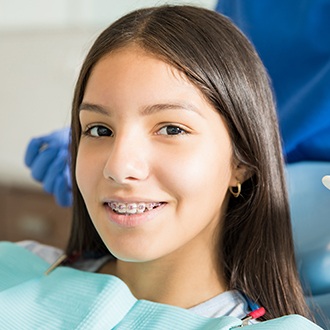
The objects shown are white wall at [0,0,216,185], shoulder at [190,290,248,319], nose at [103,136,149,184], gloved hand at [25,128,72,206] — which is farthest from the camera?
white wall at [0,0,216,185]

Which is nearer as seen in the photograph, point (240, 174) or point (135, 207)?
point (135, 207)

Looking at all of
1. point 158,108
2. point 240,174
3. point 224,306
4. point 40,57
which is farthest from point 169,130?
point 40,57

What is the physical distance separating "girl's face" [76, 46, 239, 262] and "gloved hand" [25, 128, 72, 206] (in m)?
0.41

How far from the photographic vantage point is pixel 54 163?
1388 mm

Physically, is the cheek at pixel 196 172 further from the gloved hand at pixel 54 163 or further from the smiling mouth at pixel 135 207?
the gloved hand at pixel 54 163

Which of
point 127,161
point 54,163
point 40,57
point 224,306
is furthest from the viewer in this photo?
point 40,57

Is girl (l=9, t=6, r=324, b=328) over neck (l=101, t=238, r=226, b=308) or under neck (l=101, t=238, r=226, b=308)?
over

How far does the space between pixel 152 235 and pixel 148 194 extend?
0.05 m

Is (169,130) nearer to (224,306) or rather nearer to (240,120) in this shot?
(240,120)

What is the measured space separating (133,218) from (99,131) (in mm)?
134

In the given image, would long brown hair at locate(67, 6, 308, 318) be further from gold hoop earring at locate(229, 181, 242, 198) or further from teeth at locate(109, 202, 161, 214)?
teeth at locate(109, 202, 161, 214)

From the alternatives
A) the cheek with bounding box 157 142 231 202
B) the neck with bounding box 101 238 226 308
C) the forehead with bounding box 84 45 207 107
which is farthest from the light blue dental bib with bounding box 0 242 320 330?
the forehead with bounding box 84 45 207 107

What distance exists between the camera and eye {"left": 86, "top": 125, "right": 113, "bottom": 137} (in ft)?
3.22

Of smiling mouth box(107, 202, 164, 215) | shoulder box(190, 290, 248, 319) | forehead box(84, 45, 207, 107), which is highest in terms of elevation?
forehead box(84, 45, 207, 107)
